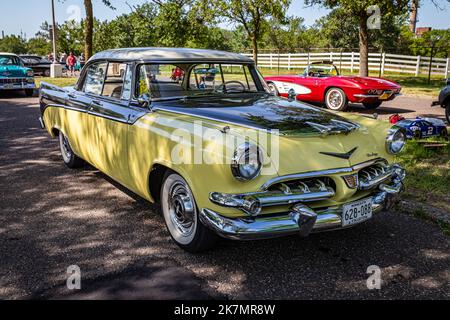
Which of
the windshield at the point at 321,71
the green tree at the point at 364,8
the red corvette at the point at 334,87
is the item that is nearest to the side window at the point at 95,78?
the red corvette at the point at 334,87

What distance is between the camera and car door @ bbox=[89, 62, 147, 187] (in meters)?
4.14

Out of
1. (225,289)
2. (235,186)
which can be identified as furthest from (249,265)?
(235,186)

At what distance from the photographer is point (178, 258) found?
3.44 metres

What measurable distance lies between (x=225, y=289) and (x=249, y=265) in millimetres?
404

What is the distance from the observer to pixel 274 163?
308 centimetres

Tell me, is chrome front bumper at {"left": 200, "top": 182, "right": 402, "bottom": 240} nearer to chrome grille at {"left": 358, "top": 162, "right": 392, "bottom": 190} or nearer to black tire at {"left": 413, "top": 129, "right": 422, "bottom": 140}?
chrome grille at {"left": 358, "top": 162, "right": 392, "bottom": 190}

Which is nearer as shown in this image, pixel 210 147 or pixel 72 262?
pixel 210 147

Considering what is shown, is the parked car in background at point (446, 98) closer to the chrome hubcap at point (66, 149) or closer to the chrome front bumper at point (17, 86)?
the chrome hubcap at point (66, 149)

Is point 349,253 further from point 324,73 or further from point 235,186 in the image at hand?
point 324,73

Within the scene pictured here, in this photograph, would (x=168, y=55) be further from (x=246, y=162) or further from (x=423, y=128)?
(x=423, y=128)

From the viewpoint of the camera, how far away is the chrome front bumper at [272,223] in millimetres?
2945

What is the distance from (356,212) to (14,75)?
15.1 meters
